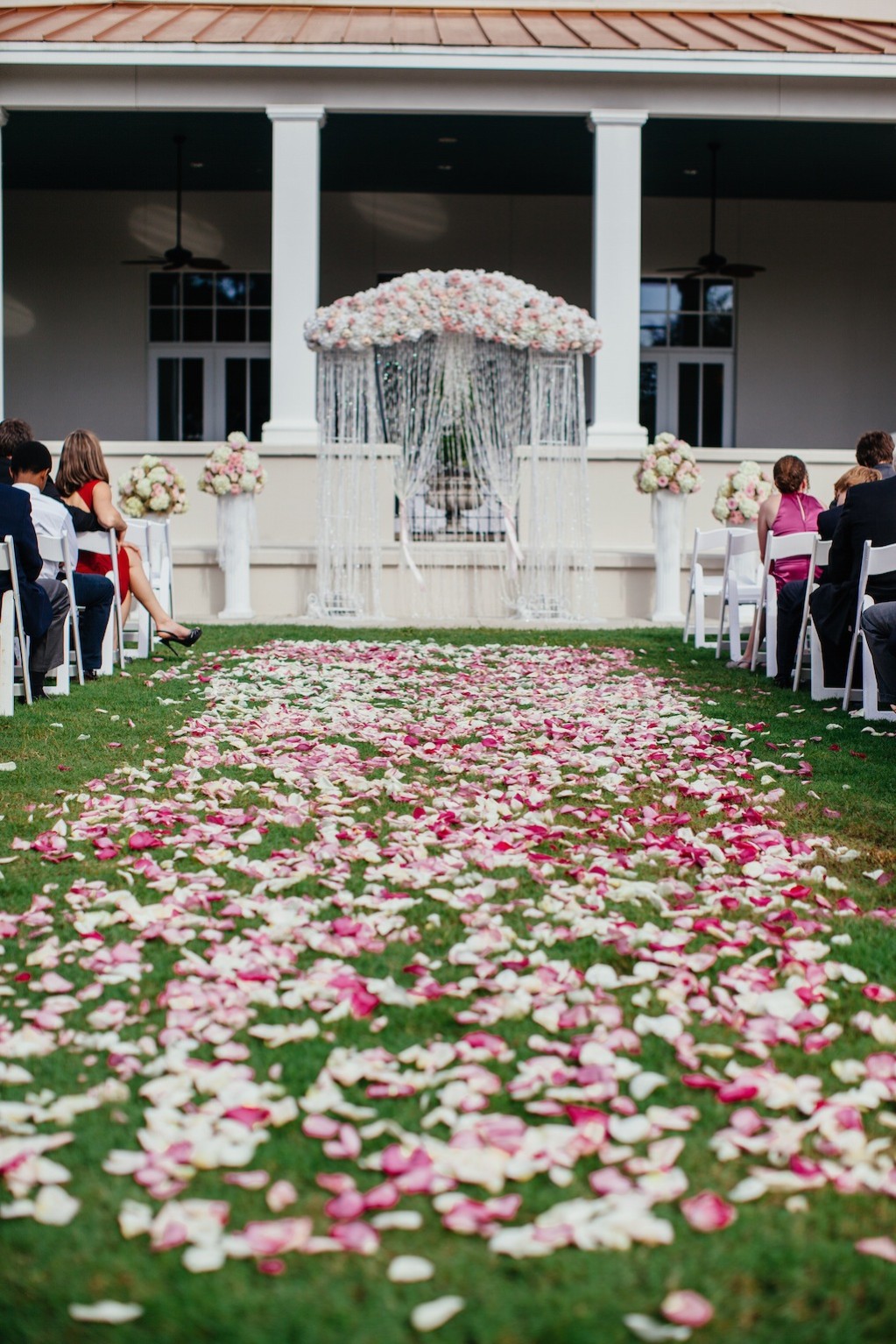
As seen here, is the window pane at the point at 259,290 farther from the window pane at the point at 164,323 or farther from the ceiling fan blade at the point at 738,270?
the ceiling fan blade at the point at 738,270

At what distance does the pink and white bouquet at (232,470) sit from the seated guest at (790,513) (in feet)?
19.6

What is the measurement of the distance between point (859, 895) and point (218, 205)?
1902 cm

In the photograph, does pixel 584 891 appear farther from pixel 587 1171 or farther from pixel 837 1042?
pixel 587 1171

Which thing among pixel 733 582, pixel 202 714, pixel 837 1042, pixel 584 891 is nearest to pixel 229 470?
pixel 733 582

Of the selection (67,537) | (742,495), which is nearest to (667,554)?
(742,495)

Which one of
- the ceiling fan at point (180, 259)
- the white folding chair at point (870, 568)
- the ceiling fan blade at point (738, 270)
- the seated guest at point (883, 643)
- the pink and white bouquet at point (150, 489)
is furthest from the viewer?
the ceiling fan blade at point (738, 270)

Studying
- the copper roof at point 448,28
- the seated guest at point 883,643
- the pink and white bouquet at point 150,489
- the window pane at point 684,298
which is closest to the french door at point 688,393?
the window pane at point 684,298

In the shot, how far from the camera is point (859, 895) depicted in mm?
3836

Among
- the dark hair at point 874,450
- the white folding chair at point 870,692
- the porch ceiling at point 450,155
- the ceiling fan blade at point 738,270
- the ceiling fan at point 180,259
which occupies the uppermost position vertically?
the porch ceiling at point 450,155

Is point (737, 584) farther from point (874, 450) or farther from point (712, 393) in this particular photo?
point (712, 393)

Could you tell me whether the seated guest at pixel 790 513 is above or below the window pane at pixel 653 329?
below

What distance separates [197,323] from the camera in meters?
21.4

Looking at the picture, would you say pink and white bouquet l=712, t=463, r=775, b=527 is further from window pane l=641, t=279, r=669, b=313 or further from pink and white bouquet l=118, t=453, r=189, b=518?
window pane l=641, t=279, r=669, b=313

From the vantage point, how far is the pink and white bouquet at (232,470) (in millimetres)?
13875
